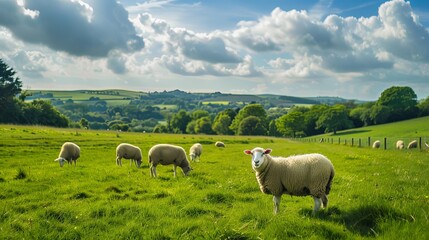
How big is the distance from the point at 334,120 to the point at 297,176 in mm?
101203

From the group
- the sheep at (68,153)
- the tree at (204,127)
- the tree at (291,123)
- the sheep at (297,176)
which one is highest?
the sheep at (297,176)

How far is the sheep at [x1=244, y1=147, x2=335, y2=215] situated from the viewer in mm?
8547

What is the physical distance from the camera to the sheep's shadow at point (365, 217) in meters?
6.70

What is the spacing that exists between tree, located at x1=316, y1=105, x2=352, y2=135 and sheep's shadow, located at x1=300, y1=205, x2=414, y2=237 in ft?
328

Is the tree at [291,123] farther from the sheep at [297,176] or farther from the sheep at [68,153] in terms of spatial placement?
the sheep at [297,176]

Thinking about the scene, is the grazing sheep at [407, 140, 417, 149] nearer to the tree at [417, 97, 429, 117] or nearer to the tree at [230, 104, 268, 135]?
the tree at [417, 97, 429, 117]

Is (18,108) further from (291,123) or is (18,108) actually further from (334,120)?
(334,120)

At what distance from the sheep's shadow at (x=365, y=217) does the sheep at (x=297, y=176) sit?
0.57 metres

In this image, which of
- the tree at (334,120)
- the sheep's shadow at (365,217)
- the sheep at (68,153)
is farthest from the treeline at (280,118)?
the sheep's shadow at (365,217)

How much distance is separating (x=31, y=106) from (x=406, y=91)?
4124 inches

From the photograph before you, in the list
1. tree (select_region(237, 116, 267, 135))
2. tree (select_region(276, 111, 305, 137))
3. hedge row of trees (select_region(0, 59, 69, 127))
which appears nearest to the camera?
hedge row of trees (select_region(0, 59, 69, 127))

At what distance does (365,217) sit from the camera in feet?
23.9

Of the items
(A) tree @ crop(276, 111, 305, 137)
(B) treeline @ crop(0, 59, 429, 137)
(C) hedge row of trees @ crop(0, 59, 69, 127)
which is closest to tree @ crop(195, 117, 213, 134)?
(B) treeline @ crop(0, 59, 429, 137)

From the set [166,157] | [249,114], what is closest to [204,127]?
[249,114]
